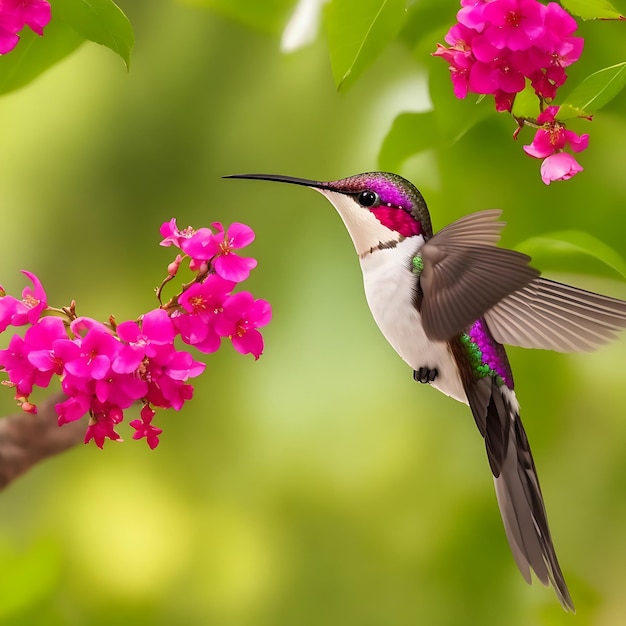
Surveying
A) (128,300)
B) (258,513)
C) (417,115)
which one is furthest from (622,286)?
(128,300)

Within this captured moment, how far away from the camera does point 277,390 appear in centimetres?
167

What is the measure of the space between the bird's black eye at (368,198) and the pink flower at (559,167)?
18 cm

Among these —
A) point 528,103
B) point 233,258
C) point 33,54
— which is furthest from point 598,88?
point 33,54

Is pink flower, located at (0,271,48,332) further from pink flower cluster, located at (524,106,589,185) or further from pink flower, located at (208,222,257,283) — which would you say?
pink flower cluster, located at (524,106,589,185)

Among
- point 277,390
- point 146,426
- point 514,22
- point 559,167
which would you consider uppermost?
point 514,22

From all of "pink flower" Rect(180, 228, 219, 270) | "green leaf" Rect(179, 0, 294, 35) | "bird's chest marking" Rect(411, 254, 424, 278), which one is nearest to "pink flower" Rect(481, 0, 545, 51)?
"bird's chest marking" Rect(411, 254, 424, 278)

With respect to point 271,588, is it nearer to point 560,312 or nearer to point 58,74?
point 560,312

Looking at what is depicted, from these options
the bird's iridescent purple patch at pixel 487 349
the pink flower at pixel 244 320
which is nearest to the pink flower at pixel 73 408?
the pink flower at pixel 244 320

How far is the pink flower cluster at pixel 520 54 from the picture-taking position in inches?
32.9

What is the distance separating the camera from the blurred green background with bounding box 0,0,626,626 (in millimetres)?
1527

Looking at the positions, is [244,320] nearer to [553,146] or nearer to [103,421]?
[103,421]

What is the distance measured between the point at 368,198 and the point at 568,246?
526 millimetres

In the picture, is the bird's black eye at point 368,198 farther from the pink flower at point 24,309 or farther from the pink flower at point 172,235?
the pink flower at point 24,309

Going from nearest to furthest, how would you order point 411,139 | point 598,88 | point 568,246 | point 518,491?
point 598,88 < point 518,491 < point 568,246 < point 411,139
